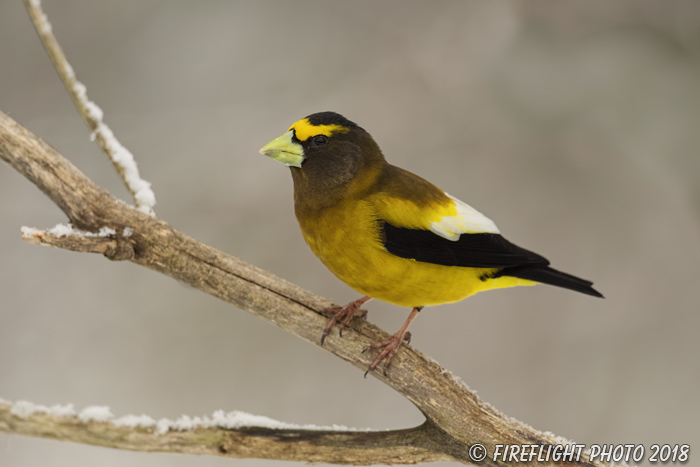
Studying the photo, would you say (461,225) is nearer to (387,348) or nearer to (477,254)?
(477,254)

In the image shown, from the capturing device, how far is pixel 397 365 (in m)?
2.93

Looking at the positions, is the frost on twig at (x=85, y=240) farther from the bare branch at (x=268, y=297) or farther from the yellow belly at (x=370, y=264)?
the yellow belly at (x=370, y=264)

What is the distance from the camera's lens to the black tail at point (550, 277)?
9.57ft

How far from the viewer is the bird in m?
2.77

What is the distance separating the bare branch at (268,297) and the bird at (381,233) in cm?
11

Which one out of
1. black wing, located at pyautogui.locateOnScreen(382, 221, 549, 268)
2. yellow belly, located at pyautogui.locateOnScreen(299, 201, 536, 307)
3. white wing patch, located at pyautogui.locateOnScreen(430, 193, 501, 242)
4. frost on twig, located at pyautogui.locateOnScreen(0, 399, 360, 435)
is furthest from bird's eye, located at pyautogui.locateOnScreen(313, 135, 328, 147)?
frost on twig, located at pyautogui.locateOnScreen(0, 399, 360, 435)

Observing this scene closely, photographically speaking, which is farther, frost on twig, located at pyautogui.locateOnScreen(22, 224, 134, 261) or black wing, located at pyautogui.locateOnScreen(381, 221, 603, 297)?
black wing, located at pyautogui.locateOnScreen(381, 221, 603, 297)

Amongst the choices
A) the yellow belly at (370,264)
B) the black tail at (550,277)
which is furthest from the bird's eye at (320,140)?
the black tail at (550,277)

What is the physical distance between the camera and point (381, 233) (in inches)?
109

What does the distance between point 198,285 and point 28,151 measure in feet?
3.34

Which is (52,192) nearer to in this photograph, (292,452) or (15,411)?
(15,411)

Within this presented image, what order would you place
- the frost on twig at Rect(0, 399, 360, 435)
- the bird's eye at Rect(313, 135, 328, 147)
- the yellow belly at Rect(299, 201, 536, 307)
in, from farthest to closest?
the bird's eye at Rect(313, 135, 328, 147) < the yellow belly at Rect(299, 201, 536, 307) < the frost on twig at Rect(0, 399, 360, 435)

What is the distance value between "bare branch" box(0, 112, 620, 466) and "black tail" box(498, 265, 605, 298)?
61 centimetres

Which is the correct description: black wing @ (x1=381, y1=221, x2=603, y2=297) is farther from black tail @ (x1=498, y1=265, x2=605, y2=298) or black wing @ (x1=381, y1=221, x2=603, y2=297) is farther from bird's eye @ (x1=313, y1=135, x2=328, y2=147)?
bird's eye @ (x1=313, y1=135, x2=328, y2=147)
